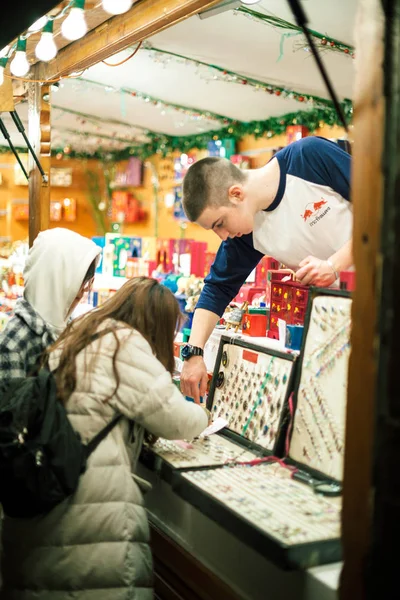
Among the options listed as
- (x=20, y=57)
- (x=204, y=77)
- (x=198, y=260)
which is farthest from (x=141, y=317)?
(x=204, y=77)

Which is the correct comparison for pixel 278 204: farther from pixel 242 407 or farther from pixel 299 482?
pixel 299 482

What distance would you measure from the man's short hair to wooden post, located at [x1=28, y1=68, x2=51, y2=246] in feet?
8.02

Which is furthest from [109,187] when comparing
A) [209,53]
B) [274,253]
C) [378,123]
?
[378,123]

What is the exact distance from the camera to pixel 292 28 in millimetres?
4457

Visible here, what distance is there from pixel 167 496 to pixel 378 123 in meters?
1.40

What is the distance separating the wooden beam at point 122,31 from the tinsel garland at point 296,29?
103cm

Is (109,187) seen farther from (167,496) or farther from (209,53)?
(167,496)

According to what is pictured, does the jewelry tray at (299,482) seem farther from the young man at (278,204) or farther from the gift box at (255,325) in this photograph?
the gift box at (255,325)

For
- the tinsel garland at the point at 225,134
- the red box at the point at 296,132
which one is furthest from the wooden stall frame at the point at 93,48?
the red box at the point at 296,132

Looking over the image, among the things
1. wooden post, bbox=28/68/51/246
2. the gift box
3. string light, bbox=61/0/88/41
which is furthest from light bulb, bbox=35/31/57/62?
the gift box

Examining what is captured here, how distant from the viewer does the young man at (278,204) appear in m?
2.54

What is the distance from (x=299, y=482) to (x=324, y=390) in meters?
0.27

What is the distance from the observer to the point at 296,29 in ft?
14.7

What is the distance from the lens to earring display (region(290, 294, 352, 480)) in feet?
5.94
